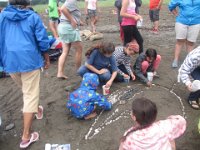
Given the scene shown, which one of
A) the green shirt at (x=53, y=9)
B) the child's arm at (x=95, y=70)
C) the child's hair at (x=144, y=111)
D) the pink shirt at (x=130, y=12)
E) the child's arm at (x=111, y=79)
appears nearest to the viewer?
the child's hair at (x=144, y=111)

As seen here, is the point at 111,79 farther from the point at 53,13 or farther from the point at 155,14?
the point at 155,14

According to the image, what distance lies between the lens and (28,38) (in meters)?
3.71

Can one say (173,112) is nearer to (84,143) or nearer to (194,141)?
(194,141)

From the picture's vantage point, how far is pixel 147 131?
2.58 meters

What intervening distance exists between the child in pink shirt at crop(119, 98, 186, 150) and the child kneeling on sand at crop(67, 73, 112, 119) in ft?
5.13

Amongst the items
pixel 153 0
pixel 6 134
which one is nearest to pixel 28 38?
pixel 6 134

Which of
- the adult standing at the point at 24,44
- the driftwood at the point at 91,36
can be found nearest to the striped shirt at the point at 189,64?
the adult standing at the point at 24,44

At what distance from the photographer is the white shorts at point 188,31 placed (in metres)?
5.75

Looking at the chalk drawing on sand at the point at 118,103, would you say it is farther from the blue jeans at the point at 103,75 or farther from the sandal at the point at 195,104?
the blue jeans at the point at 103,75

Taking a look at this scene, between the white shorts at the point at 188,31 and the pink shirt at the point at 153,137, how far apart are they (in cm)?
343

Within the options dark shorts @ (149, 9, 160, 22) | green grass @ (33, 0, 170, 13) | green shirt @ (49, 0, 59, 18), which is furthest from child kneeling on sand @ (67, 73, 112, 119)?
green grass @ (33, 0, 170, 13)

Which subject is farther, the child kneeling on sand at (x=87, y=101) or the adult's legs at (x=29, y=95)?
the child kneeling on sand at (x=87, y=101)

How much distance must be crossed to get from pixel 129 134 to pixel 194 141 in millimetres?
1591

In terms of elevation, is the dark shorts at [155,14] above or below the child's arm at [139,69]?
above
